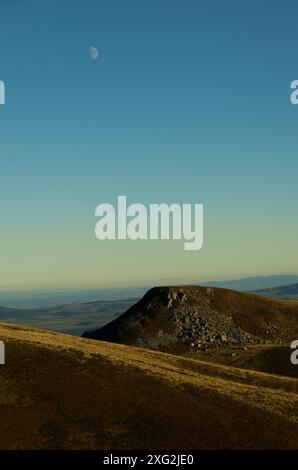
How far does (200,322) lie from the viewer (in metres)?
127

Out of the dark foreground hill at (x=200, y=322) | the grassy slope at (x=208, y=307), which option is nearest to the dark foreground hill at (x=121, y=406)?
the dark foreground hill at (x=200, y=322)

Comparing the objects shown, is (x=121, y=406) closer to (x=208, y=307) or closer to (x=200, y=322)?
(x=200, y=322)

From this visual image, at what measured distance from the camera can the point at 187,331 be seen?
122250 mm

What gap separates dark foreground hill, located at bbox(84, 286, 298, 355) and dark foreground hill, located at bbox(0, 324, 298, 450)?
59181 mm

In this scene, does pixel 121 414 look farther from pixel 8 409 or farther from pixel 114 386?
pixel 8 409

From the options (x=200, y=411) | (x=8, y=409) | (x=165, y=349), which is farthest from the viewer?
(x=165, y=349)

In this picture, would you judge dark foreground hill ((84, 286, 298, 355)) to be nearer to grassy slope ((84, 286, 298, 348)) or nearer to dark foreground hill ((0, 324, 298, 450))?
grassy slope ((84, 286, 298, 348))

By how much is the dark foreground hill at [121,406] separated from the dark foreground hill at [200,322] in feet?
194

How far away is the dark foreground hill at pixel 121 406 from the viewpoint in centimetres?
3828

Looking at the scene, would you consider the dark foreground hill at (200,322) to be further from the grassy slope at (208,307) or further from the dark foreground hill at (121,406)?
the dark foreground hill at (121,406)

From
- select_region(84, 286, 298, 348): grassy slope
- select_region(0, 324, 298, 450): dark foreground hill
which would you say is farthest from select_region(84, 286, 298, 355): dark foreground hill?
select_region(0, 324, 298, 450): dark foreground hill

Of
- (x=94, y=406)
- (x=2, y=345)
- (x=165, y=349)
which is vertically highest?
(x=2, y=345)

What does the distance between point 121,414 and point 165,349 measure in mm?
72290
